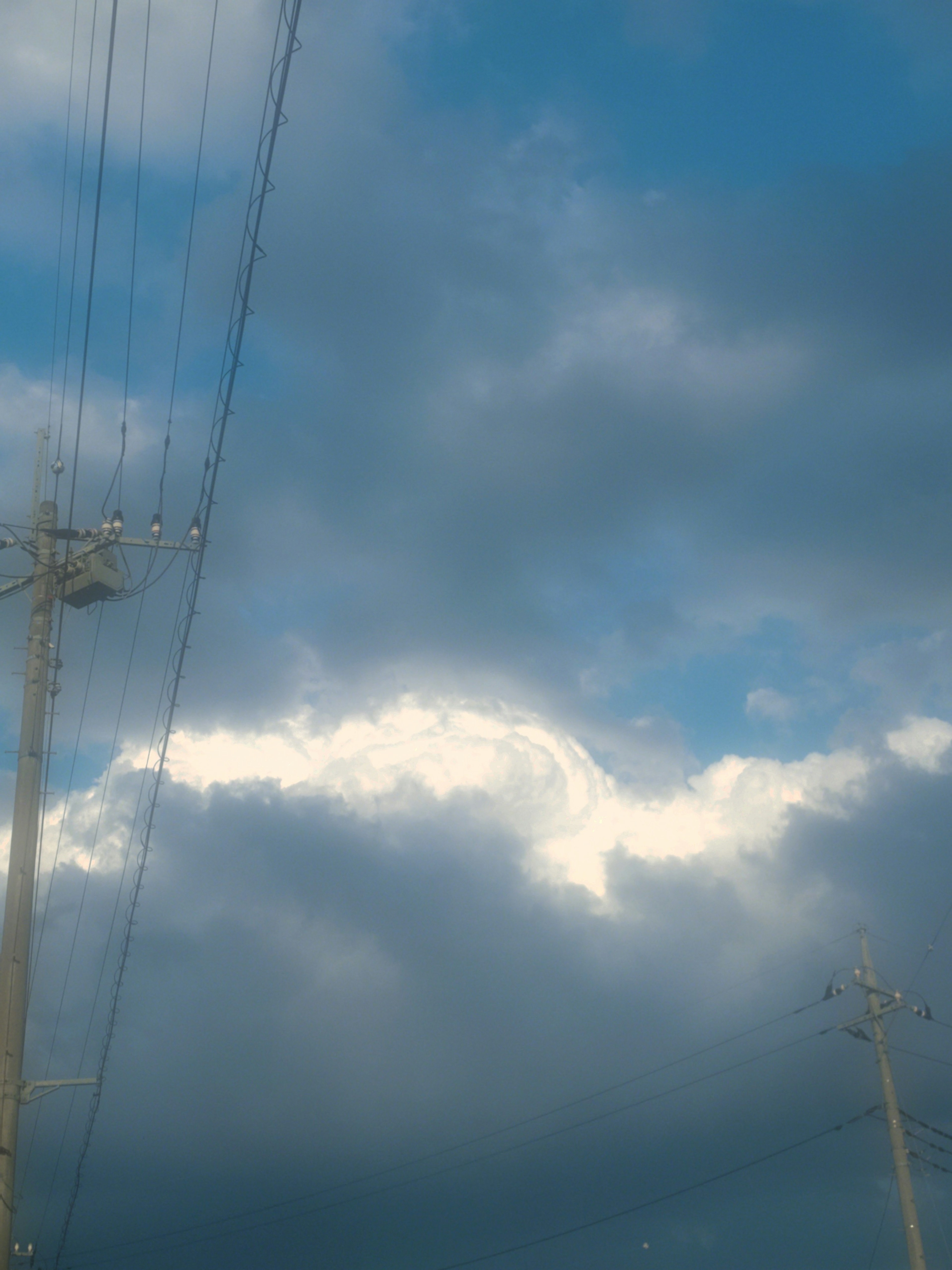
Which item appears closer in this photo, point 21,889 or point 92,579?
point 21,889

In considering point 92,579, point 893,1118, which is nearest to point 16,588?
point 92,579

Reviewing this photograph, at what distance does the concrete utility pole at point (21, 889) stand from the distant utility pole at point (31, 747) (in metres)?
0.02

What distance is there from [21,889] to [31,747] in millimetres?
3759

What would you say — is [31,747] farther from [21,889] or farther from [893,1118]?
[893,1118]

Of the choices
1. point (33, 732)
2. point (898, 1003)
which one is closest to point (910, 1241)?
point (898, 1003)

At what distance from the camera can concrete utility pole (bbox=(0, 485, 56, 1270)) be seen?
2761cm

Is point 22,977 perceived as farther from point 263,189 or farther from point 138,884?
point 263,189

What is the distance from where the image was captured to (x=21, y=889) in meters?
28.9

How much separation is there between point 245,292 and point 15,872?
17267 millimetres

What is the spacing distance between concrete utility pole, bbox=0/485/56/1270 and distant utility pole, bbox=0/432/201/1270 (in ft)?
0.06

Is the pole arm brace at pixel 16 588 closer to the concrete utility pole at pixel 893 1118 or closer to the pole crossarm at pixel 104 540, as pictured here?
the pole crossarm at pixel 104 540

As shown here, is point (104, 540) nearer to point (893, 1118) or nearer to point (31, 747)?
point (31, 747)

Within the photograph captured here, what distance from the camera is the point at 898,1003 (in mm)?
51000

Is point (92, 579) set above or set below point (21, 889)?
above
